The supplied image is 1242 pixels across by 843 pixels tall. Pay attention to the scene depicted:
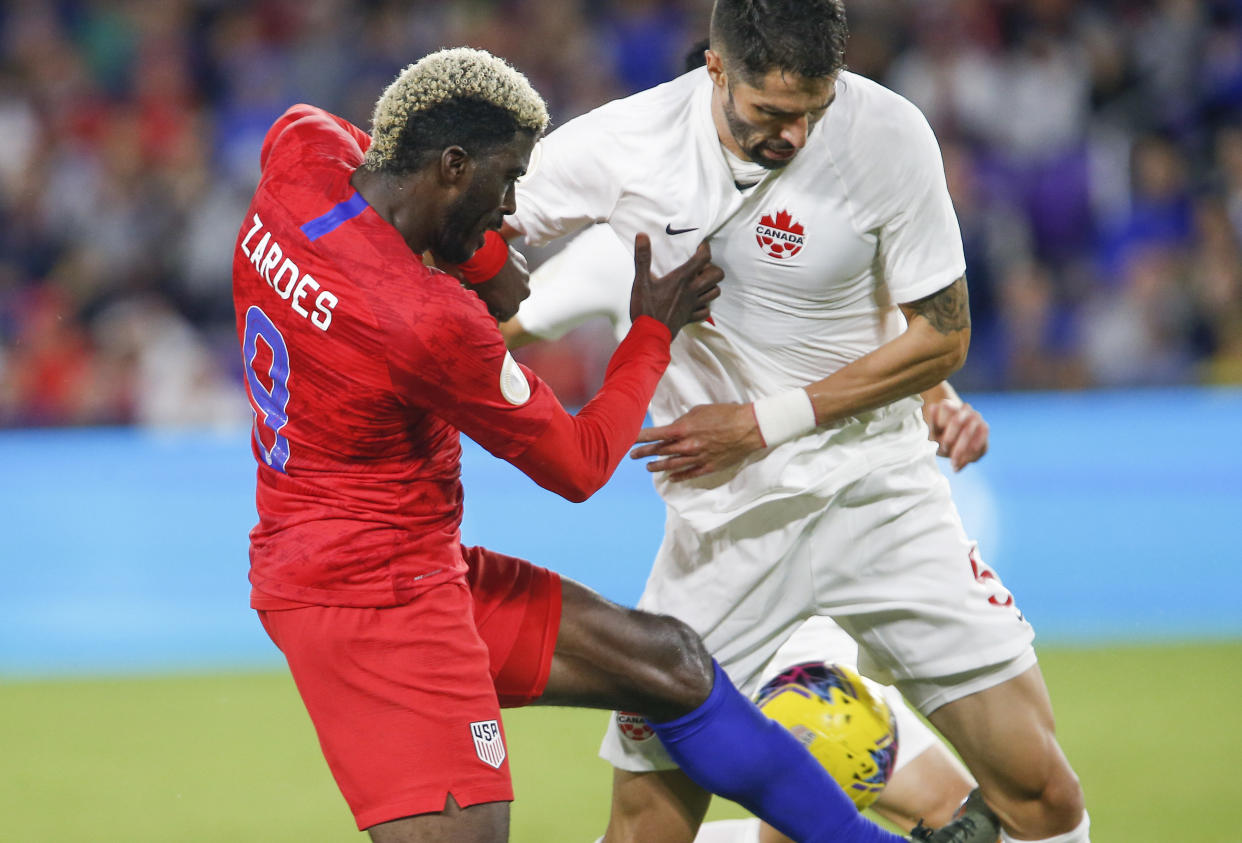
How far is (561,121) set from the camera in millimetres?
10031

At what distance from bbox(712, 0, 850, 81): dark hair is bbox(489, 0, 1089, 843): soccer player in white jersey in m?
0.02

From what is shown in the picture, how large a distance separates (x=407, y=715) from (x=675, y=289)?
42.9 inches

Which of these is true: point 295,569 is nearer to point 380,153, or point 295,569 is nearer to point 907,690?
point 380,153

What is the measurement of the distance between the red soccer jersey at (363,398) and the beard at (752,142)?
0.51 m

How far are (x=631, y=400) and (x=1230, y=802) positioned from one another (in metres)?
2.75

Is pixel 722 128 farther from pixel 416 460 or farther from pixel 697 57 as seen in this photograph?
pixel 416 460

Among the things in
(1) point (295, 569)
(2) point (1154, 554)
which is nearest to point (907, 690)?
(1) point (295, 569)

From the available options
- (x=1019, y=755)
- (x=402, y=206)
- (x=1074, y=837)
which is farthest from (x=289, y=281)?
(x=1074, y=837)

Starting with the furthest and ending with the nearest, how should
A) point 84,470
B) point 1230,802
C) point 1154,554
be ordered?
point 84,470
point 1154,554
point 1230,802

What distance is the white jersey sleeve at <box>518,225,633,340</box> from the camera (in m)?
3.63

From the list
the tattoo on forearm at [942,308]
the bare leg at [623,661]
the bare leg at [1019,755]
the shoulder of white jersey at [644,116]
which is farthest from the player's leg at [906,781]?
the shoulder of white jersey at [644,116]

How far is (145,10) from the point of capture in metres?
10.9

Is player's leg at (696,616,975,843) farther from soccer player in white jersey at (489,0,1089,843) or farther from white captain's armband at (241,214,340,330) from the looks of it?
white captain's armband at (241,214,340,330)

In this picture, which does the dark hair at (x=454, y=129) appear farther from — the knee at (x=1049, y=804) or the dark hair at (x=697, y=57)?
the knee at (x=1049, y=804)
